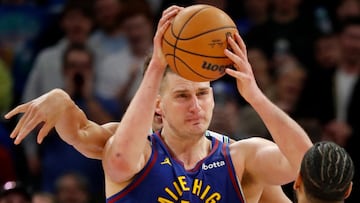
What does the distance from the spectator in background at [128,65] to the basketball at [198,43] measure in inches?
178

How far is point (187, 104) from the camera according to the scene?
17.3 ft

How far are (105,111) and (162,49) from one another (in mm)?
4461

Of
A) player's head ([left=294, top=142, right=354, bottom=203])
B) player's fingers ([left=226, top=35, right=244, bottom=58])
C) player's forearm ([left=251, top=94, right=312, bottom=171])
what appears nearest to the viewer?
player's head ([left=294, top=142, right=354, bottom=203])

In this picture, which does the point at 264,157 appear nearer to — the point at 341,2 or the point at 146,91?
the point at 146,91

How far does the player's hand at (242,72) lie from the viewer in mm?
4754

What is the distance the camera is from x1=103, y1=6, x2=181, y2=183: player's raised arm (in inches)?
191

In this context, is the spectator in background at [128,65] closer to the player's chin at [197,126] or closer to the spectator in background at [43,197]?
the spectator in background at [43,197]

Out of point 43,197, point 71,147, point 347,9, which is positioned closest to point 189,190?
point 43,197

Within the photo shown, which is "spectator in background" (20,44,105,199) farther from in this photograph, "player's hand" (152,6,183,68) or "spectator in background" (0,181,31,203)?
"player's hand" (152,6,183,68)

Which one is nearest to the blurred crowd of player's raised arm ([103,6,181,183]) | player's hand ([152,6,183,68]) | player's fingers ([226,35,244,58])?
player's raised arm ([103,6,181,183])

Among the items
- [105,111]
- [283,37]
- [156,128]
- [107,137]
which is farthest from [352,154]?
[107,137]

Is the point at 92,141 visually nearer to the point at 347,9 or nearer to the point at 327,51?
the point at 327,51

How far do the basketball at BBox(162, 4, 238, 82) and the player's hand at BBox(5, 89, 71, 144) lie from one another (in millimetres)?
708

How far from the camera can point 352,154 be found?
8.51 meters
